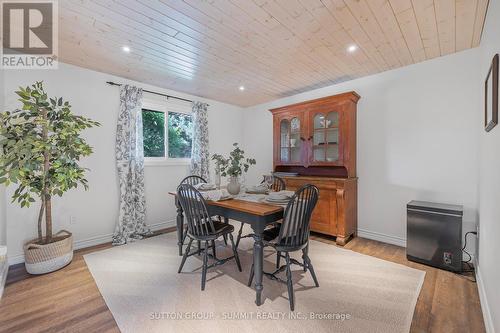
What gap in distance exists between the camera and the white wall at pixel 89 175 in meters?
2.61

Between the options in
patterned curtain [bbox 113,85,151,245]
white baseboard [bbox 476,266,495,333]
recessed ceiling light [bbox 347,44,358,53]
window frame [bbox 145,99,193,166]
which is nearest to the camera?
white baseboard [bbox 476,266,495,333]

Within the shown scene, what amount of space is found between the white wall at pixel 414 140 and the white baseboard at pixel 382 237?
12mm

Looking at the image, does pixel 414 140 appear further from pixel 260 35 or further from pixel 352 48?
pixel 260 35

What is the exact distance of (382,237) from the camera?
3229 mm

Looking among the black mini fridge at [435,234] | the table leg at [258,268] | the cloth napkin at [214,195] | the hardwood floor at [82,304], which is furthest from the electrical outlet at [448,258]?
the cloth napkin at [214,195]

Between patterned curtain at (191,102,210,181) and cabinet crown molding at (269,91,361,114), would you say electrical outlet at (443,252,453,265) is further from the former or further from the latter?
patterned curtain at (191,102,210,181)

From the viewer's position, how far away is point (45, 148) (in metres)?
2.28

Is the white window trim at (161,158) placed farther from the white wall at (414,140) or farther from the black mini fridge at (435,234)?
the black mini fridge at (435,234)

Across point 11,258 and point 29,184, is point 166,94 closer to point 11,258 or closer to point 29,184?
point 29,184

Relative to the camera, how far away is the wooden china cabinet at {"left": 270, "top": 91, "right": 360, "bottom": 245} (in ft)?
10.4

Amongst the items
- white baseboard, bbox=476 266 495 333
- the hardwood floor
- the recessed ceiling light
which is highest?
the recessed ceiling light

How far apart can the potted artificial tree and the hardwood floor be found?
224 mm

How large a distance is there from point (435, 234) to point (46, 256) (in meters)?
4.19
